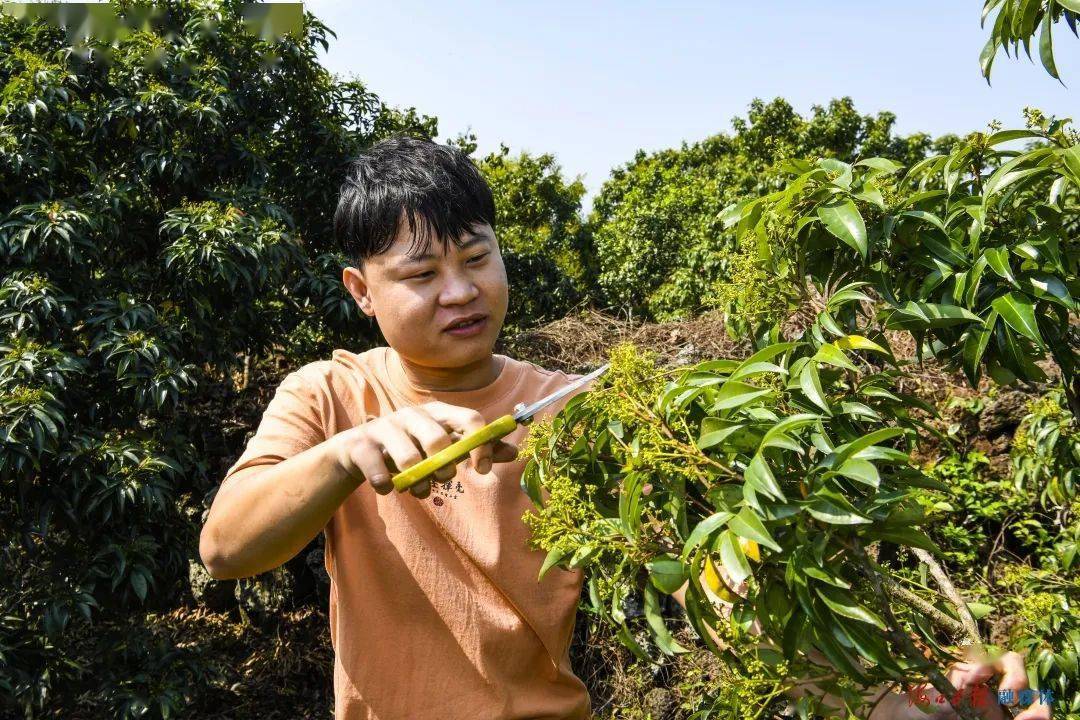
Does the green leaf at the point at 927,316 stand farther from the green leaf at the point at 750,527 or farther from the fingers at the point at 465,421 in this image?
the fingers at the point at 465,421

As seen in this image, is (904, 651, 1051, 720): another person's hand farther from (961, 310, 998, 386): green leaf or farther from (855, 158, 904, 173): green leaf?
(855, 158, 904, 173): green leaf

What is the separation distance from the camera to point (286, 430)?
5.68ft

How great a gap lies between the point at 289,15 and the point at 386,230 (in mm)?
5277

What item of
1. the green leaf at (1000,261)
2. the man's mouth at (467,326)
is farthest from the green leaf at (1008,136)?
the man's mouth at (467,326)

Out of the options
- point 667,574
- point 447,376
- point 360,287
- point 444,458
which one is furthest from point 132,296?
point 667,574

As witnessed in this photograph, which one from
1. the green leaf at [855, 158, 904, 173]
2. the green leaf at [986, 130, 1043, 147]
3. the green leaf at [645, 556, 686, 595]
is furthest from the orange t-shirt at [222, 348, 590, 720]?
the green leaf at [986, 130, 1043, 147]

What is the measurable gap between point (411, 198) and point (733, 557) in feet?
3.73

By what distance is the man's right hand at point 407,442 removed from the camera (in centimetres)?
127

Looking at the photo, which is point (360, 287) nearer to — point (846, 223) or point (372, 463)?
point (372, 463)

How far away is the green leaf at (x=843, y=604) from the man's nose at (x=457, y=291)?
96 cm

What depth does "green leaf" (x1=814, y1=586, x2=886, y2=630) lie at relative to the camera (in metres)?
0.95

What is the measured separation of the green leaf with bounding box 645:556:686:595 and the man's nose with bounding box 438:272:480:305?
82 cm

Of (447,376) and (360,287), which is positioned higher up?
(360,287)

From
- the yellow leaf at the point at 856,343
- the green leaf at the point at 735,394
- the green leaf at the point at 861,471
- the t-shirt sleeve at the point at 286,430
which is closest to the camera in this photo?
the green leaf at the point at 861,471
